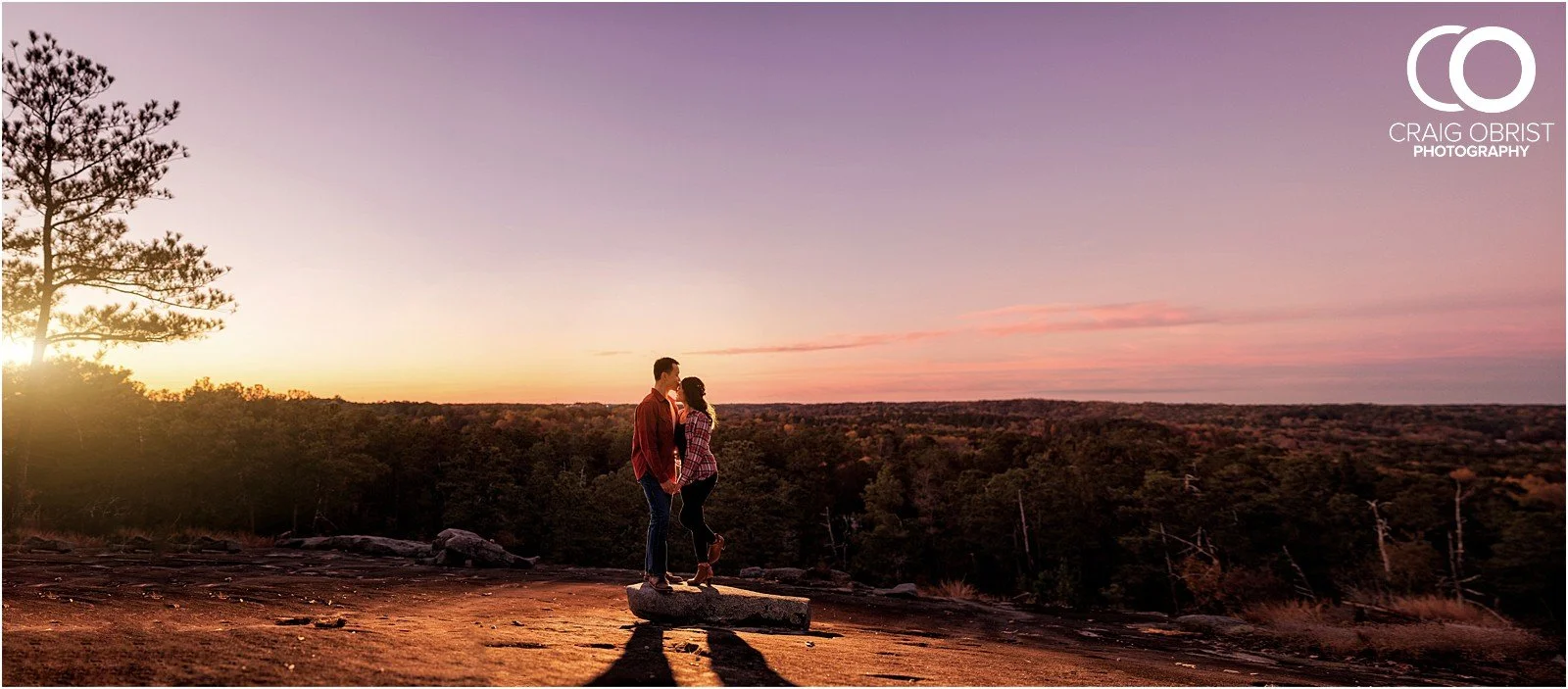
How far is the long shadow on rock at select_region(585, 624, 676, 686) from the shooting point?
17.6 ft

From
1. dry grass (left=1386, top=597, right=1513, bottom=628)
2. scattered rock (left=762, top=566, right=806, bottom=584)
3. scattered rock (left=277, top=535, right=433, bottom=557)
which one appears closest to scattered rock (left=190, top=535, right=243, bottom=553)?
scattered rock (left=277, top=535, right=433, bottom=557)

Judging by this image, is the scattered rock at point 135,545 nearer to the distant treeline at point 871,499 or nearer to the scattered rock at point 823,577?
the distant treeline at point 871,499

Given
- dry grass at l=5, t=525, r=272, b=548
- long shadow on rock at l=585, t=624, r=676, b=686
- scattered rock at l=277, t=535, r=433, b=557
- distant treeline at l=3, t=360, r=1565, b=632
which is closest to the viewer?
long shadow on rock at l=585, t=624, r=676, b=686

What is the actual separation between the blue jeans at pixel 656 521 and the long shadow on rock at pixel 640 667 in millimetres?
1240

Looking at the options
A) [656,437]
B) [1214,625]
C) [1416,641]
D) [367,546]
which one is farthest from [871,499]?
[656,437]

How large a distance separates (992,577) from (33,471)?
47066mm

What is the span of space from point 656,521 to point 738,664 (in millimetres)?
2381

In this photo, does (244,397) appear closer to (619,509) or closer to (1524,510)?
(619,509)

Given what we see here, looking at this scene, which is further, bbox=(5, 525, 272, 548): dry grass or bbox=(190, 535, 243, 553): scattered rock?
bbox=(190, 535, 243, 553): scattered rock

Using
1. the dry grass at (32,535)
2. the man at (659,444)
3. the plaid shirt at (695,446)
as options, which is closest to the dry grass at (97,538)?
the dry grass at (32,535)

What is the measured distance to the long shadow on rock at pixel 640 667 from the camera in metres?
5.37

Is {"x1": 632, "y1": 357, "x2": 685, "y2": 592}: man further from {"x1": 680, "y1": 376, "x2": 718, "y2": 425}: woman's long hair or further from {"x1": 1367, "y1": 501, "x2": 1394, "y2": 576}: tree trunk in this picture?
{"x1": 1367, "y1": 501, "x2": 1394, "y2": 576}: tree trunk

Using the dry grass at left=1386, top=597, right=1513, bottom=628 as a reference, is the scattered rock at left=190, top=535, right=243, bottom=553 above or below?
above

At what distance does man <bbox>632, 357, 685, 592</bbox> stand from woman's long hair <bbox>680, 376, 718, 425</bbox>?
216 mm
